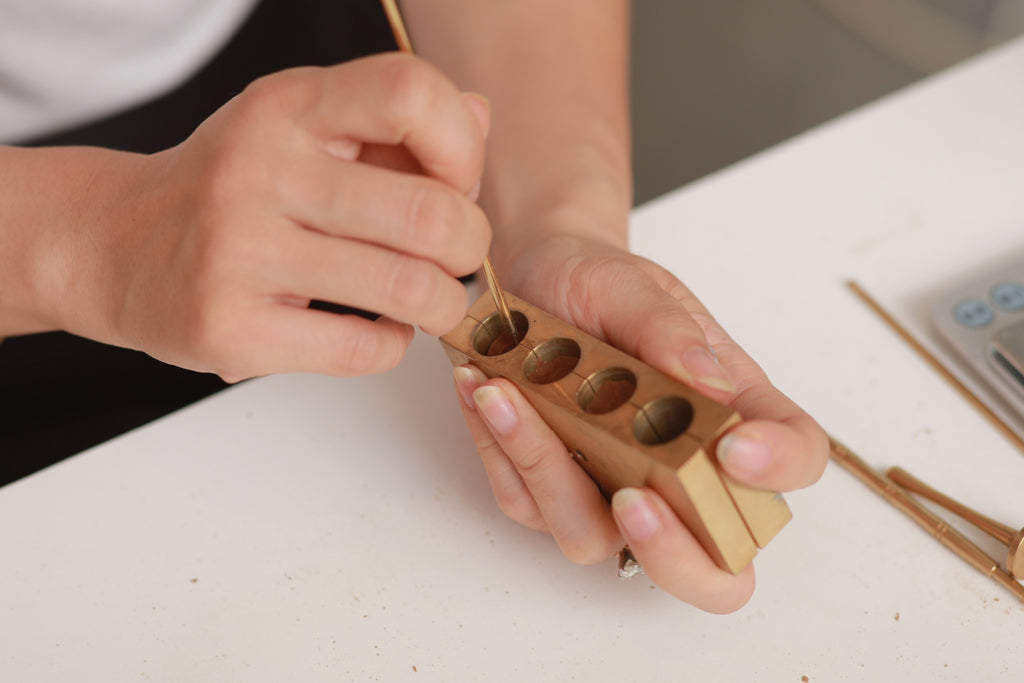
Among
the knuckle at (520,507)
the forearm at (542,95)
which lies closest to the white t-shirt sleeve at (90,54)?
the forearm at (542,95)

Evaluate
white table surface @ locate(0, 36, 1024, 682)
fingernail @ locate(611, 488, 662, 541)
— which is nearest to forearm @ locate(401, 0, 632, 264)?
white table surface @ locate(0, 36, 1024, 682)

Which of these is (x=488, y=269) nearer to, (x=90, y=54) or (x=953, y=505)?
(x=953, y=505)

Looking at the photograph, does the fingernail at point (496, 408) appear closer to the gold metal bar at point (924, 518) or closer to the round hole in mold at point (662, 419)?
the round hole in mold at point (662, 419)

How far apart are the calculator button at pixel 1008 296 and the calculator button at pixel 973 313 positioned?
0.04ft

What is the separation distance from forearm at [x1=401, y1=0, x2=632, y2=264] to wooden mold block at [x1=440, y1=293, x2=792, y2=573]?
22cm

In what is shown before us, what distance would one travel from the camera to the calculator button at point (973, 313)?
0.70 metres

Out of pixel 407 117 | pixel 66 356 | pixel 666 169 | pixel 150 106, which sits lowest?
pixel 666 169

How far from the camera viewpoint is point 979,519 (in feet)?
1.95

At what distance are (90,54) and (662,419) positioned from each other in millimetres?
761

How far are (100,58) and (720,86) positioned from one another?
1406mm

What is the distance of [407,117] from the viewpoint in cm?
45

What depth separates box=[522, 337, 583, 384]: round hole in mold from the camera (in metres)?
0.56

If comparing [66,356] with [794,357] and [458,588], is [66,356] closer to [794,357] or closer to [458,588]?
[458,588]

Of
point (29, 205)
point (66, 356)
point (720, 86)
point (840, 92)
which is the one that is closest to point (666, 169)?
point (720, 86)
